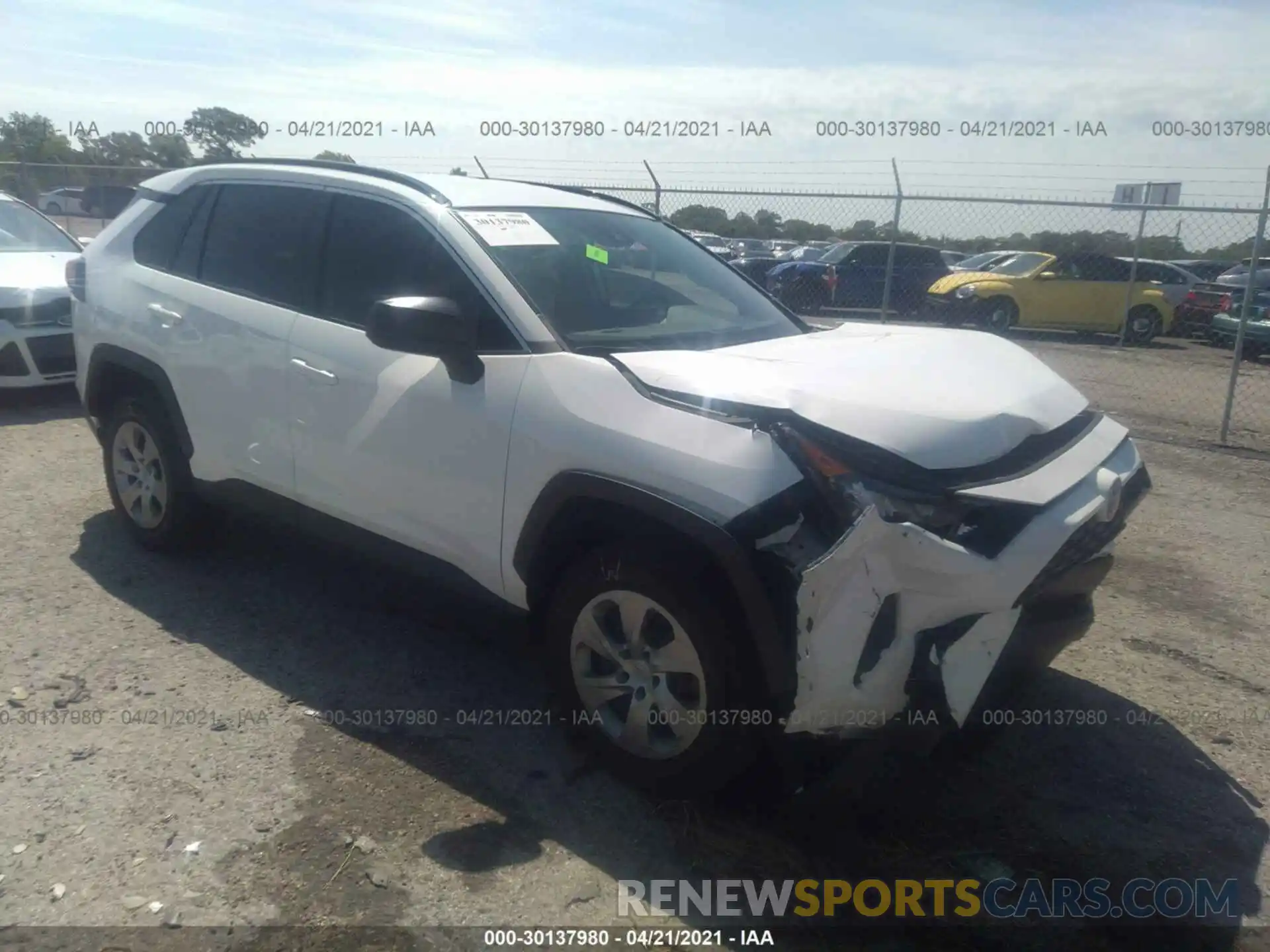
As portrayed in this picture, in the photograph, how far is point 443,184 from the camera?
12.6ft

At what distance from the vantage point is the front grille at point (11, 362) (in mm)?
7465

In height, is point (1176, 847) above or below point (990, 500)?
below

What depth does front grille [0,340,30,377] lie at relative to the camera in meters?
7.46

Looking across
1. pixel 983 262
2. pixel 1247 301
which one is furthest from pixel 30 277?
pixel 983 262

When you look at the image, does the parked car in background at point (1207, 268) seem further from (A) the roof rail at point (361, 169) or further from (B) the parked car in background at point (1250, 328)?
(A) the roof rail at point (361, 169)

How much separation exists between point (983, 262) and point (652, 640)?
19.4m

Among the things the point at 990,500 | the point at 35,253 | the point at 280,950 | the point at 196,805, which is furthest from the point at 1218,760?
the point at 35,253

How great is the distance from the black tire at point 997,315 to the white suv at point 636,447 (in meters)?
13.9

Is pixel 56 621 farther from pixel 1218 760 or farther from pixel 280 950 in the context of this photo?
pixel 1218 760

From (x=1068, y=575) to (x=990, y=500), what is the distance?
467 millimetres

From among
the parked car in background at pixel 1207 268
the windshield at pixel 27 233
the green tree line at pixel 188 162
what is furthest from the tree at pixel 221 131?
the parked car in background at pixel 1207 268

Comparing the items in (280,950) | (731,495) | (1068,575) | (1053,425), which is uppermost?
(1053,425)

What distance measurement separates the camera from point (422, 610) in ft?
14.7

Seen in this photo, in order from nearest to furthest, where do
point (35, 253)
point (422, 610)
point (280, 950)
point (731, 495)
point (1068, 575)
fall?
point (280, 950) < point (731, 495) < point (1068, 575) < point (422, 610) < point (35, 253)
